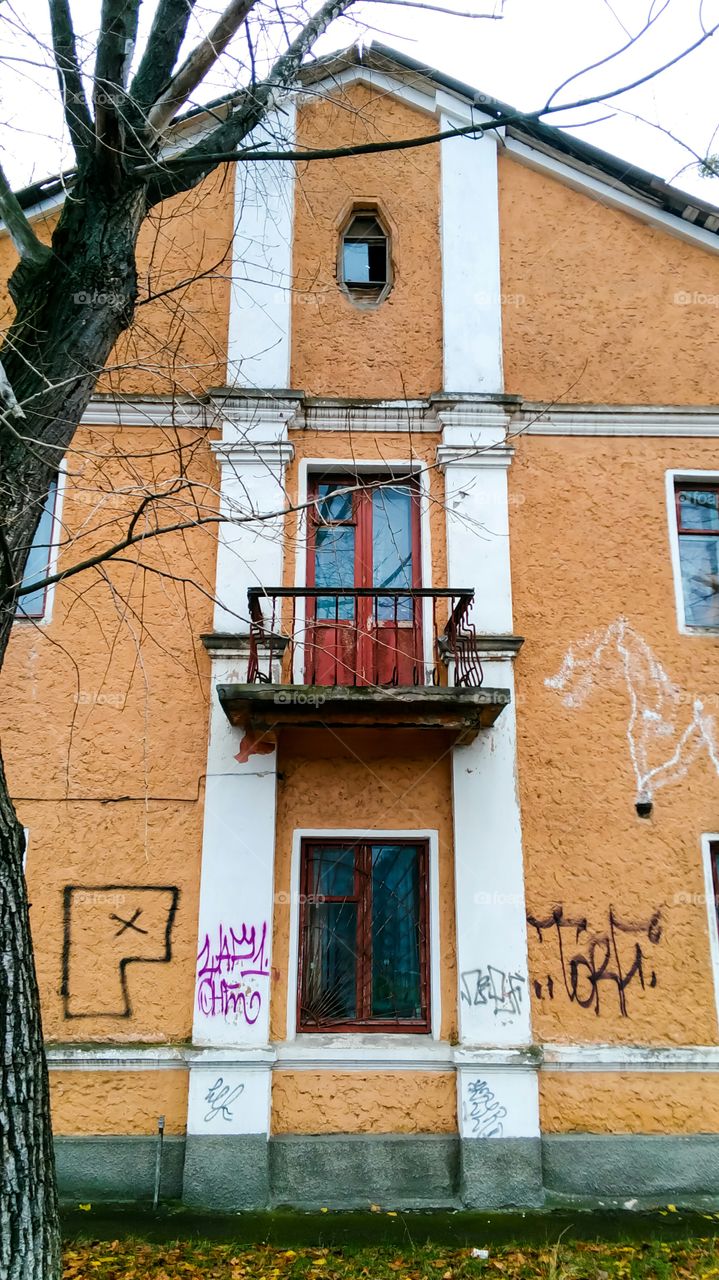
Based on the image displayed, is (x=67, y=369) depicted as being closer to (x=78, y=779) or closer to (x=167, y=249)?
(x=78, y=779)

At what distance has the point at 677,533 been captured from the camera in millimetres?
8148

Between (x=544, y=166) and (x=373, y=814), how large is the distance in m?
6.06

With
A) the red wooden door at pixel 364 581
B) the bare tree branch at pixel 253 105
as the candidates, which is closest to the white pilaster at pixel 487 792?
the red wooden door at pixel 364 581

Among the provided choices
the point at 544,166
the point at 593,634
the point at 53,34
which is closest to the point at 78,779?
the point at 593,634

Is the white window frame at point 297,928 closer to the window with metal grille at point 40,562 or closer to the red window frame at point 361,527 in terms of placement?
the red window frame at point 361,527

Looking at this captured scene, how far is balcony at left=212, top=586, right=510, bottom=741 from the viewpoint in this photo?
22.3 feet

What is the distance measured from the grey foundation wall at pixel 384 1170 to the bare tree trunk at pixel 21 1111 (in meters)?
2.95

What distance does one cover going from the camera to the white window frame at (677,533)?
7852 mm

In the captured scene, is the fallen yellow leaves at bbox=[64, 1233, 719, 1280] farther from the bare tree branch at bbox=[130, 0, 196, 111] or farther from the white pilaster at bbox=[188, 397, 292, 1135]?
the bare tree branch at bbox=[130, 0, 196, 111]

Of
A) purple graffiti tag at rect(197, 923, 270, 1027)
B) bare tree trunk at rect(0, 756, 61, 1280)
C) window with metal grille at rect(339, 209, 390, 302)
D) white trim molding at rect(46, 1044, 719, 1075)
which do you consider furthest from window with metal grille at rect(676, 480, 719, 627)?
bare tree trunk at rect(0, 756, 61, 1280)

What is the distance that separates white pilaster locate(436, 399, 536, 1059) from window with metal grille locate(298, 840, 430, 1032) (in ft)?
1.28

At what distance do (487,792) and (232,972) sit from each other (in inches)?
91.4

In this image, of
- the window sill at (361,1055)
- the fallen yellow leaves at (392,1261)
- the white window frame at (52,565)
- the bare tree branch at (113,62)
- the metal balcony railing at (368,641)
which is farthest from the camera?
the white window frame at (52,565)

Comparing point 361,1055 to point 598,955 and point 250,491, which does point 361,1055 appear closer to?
point 598,955
